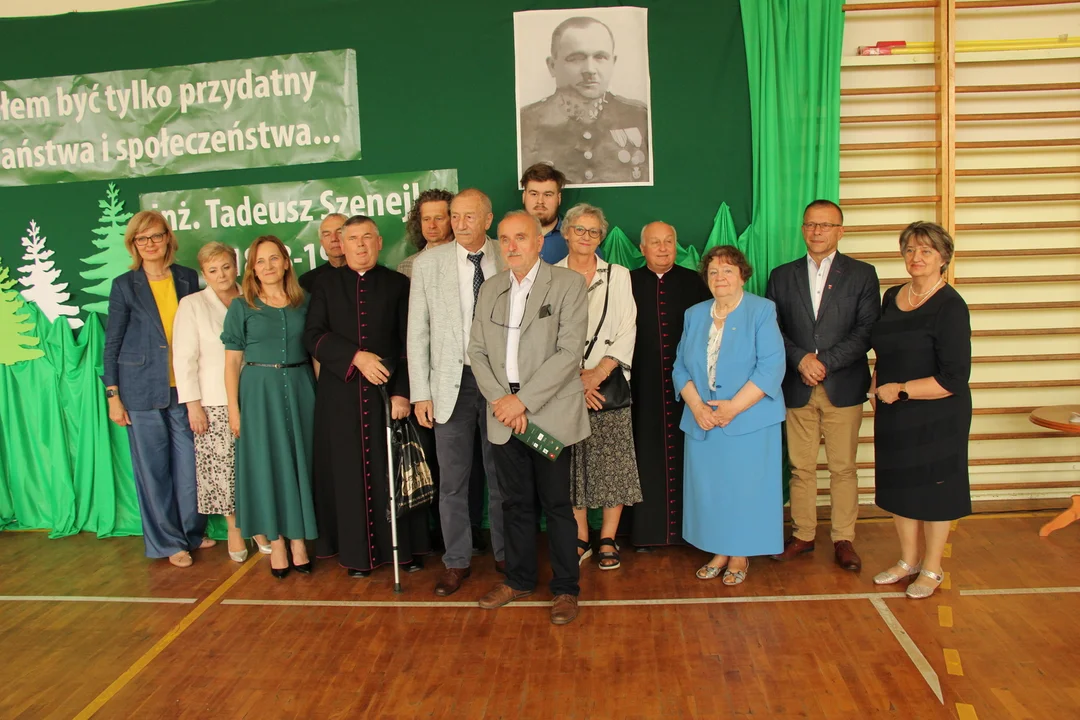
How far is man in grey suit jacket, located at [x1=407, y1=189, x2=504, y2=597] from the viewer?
135 inches

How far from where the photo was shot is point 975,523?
165 inches

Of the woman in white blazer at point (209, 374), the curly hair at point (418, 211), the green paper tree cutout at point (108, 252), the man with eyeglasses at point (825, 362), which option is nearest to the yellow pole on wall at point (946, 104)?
the man with eyeglasses at point (825, 362)

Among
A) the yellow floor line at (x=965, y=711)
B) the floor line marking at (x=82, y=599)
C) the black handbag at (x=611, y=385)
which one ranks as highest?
the black handbag at (x=611, y=385)

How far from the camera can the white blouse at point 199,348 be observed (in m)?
3.88

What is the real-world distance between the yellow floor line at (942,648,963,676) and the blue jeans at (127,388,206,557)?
3430mm

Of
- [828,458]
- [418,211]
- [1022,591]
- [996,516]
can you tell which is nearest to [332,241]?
[418,211]

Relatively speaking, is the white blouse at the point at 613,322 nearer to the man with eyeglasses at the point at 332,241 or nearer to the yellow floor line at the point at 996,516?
the man with eyeglasses at the point at 332,241

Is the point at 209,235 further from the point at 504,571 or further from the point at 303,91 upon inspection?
the point at 504,571

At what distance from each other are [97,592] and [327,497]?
3.73ft

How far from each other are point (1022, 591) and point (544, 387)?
2175 millimetres

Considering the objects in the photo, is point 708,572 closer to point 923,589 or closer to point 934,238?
point 923,589

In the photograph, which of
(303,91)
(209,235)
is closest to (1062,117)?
(303,91)

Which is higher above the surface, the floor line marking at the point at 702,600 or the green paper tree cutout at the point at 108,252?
the green paper tree cutout at the point at 108,252

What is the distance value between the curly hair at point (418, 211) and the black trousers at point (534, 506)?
132 centimetres
